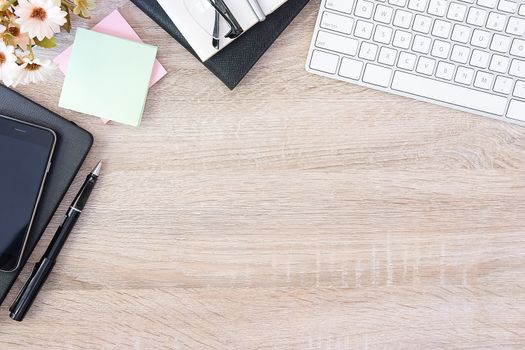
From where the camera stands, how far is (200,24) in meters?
0.71

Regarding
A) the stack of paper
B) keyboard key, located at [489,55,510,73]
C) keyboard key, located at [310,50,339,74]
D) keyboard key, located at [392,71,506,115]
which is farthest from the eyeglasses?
keyboard key, located at [489,55,510,73]

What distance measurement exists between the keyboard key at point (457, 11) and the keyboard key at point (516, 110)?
0.38ft

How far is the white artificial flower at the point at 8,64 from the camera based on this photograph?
64 cm

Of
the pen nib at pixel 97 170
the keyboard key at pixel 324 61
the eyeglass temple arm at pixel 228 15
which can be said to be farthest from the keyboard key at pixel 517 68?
the pen nib at pixel 97 170

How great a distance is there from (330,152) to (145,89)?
230 millimetres

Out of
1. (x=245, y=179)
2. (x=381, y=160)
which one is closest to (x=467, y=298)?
(x=381, y=160)

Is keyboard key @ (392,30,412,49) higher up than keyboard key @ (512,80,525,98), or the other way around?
keyboard key @ (392,30,412,49)

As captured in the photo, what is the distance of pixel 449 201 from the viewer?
2.50ft

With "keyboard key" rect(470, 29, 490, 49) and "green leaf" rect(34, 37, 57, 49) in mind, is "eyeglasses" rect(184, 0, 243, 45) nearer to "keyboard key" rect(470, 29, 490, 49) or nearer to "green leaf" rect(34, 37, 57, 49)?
"green leaf" rect(34, 37, 57, 49)

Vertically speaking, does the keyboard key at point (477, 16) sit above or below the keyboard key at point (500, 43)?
above

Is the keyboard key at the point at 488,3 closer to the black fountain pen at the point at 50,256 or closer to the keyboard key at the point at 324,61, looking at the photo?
the keyboard key at the point at 324,61

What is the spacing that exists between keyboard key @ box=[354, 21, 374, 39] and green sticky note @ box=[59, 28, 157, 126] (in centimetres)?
23

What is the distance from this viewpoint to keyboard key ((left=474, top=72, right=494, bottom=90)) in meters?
0.73

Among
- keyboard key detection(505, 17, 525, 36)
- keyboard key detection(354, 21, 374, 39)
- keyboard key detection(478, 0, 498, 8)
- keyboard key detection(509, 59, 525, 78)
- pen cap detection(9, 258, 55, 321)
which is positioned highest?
keyboard key detection(478, 0, 498, 8)
